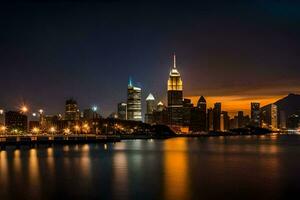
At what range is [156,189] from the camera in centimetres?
4303

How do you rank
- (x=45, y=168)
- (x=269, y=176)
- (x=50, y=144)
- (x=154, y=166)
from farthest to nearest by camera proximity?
1. (x=50, y=144)
2. (x=154, y=166)
3. (x=45, y=168)
4. (x=269, y=176)

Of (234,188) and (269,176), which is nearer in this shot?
A: (234,188)

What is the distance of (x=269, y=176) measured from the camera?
53.7 m

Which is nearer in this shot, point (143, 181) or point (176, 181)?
point (176, 181)

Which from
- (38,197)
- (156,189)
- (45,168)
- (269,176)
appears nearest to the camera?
(38,197)

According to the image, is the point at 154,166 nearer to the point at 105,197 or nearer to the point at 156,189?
the point at 156,189

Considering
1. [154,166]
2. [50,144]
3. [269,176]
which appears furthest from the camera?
[50,144]

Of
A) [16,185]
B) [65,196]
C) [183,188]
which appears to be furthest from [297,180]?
[16,185]

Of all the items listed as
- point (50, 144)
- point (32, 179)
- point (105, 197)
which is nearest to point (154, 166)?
point (32, 179)

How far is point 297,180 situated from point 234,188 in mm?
10488

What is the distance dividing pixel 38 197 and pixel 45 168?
22890 millimetres

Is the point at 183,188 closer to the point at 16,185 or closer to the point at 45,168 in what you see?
the point at 16,185

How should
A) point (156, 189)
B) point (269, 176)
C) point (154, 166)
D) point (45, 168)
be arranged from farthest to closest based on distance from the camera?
point (154, 166)
point (45, 168)
point (269, 176)
point (156, 189)

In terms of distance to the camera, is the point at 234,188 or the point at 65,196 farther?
the point at 234,188
